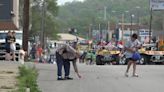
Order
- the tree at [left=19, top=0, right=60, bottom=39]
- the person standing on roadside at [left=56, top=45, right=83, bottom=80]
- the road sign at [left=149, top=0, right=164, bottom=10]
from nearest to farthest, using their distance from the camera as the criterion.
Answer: the person standing on roadside at [left=56, top=45, right=83, bottom=80], the tree at [left=19, top=0, right=60, bottom=39], the road sign at [left=149, top=0, right=164, bottom=10]

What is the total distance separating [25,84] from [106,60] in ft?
54.5

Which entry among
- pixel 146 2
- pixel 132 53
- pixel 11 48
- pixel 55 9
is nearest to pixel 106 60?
pixel 11 48

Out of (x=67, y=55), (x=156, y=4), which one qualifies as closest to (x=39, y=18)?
(x=156, y=4)

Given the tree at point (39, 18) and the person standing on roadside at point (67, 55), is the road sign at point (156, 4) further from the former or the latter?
the person standing on roadside at point (67, 55)

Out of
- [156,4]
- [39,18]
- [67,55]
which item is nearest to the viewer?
[67,55]

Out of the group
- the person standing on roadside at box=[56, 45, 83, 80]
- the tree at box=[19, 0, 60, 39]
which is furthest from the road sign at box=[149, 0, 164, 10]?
the person standing on roadside at box=[56, 45, 83, 80]

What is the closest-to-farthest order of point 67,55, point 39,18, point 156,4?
1. point 67,55
2. point 156,4
3. point 39,18

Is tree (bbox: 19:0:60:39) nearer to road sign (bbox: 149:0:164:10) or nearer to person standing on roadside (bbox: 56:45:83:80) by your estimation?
road sign (bbox: 149:0:164:10)

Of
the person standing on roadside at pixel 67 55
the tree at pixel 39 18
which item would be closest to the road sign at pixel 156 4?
the tree at pixel 39 18

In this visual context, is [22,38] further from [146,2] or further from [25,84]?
[146,2]

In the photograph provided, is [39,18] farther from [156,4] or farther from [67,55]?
[67,55]

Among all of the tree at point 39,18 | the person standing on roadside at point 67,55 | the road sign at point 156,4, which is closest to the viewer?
the person standing on roadside at point 67,55

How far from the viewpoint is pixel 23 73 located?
12.6 m

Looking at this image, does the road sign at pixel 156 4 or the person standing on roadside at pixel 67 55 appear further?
the road sign at pixel 156 4
